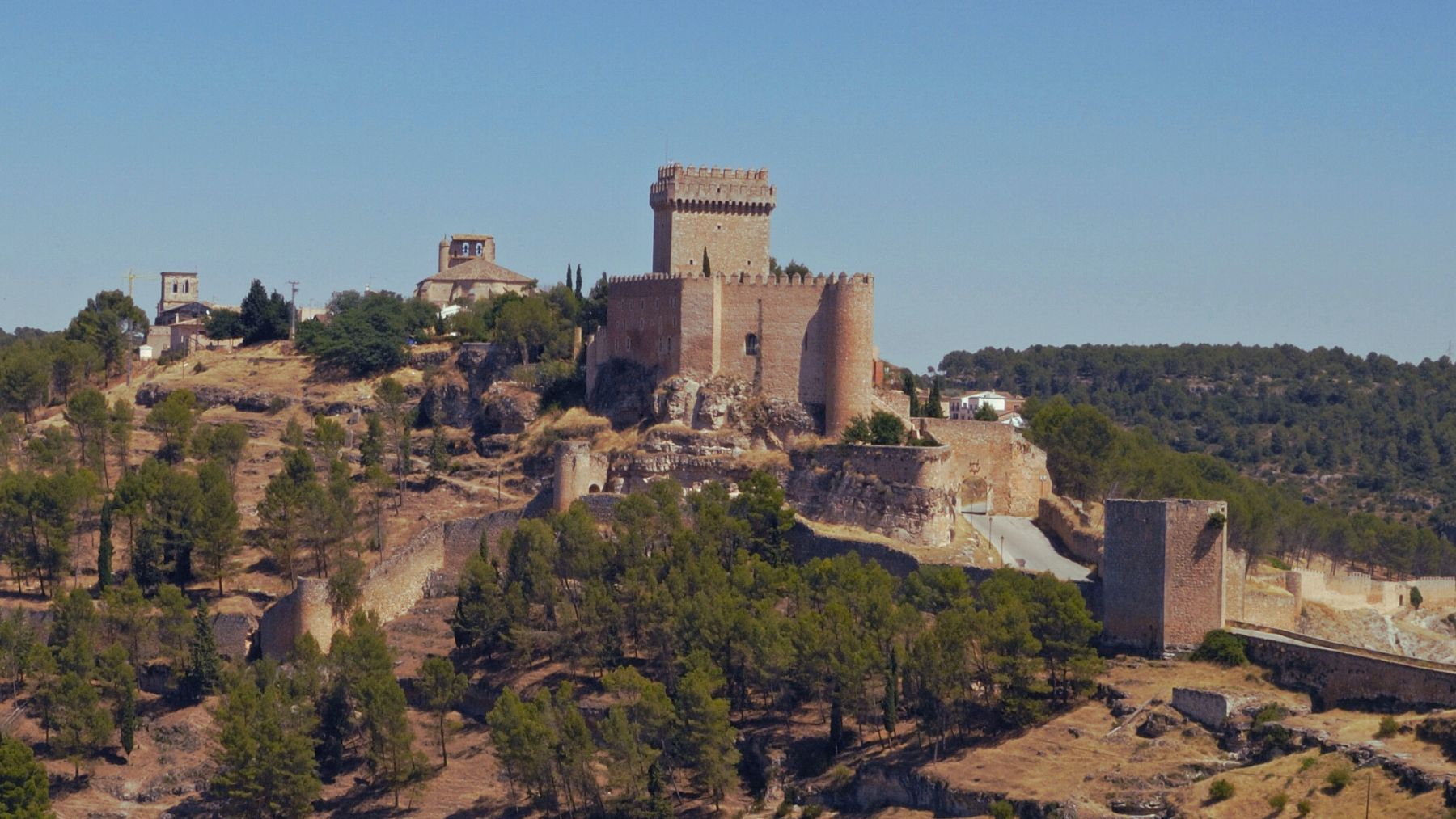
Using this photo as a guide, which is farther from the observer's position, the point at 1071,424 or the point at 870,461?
the point at 1071,424

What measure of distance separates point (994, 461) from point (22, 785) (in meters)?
26.2

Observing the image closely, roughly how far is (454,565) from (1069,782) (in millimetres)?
21617

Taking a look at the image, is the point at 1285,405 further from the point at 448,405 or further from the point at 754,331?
the point at 754,331

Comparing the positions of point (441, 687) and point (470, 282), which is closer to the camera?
point (441, 687)

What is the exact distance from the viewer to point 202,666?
53.9 meters

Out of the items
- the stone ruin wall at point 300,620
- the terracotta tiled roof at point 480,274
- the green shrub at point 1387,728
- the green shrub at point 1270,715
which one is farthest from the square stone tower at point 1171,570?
the terracotta tiled roof at point 480,274

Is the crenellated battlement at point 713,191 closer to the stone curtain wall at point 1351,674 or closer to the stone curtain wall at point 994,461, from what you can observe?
the stone curtain wall at point 994,461

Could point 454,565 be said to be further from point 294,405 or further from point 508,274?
point 508,274

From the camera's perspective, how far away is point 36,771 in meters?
48.7

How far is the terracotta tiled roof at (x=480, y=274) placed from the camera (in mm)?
91562

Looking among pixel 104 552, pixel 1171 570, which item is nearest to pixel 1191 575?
pixel 1171 570

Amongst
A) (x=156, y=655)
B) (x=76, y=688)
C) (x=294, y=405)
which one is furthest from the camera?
(x=294, y=405)

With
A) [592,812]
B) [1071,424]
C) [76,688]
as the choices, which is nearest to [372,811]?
[592,812]

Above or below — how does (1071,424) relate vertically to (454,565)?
above
